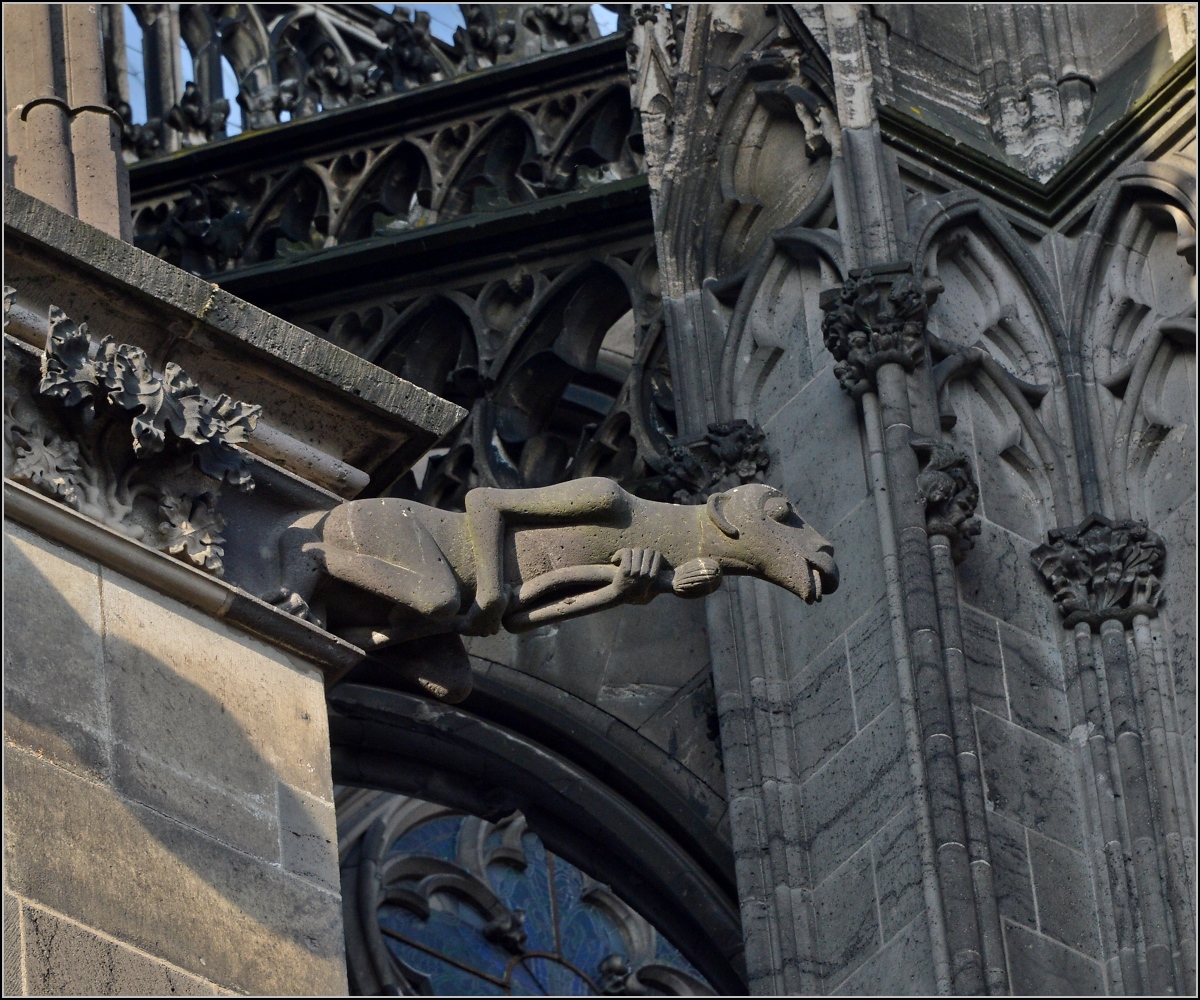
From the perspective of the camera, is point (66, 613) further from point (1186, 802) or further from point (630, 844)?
point (630, 844)

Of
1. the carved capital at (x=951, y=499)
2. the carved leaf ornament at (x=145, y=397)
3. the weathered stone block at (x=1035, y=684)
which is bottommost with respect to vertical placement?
the carved leaf ornament at (x=145, y=397)

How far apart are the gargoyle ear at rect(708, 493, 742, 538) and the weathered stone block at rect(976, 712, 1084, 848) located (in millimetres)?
3278

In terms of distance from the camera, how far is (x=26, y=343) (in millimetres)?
4988

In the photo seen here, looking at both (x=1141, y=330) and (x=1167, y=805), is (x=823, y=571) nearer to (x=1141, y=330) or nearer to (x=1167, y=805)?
(x=1167, y=805)

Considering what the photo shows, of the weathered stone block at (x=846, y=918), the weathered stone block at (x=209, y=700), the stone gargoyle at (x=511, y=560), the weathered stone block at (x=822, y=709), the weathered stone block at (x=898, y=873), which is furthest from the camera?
the weathered stone block at (x=822, y=709)

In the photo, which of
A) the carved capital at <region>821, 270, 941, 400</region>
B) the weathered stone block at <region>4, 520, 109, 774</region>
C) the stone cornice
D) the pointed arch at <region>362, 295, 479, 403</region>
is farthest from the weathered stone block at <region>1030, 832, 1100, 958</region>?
the pointed arch at <region>362, 295, 479, 403</region>

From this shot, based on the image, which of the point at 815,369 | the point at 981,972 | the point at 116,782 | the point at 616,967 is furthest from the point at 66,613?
the point at 616,967

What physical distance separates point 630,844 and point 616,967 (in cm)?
496

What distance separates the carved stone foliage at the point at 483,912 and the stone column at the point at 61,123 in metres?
8.88

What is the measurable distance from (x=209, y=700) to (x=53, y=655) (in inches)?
11.9

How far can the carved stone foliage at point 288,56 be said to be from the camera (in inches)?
556

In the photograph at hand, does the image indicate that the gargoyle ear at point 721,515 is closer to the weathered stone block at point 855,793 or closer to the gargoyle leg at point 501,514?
the gargoyle leg at point 501,514

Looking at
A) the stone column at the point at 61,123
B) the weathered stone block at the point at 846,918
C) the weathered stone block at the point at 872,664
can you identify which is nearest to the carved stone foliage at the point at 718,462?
the weathered stone block at the point at 872,664

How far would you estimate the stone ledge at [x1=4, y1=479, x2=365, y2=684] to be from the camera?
15.9 feet
